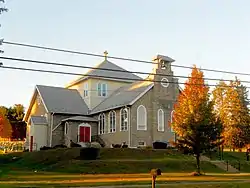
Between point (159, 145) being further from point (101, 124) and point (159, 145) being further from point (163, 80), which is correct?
point (101, 124)

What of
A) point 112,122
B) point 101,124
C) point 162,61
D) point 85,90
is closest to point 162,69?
point 162,61

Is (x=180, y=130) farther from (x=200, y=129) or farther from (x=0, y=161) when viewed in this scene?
(x=0, y=161)

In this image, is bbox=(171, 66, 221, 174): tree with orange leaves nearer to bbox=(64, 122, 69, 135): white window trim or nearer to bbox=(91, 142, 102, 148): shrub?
bbox=(91, 142, 102, 148): shrub

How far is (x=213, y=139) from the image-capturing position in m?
32.0

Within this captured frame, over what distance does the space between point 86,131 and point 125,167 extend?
19117 millimetres

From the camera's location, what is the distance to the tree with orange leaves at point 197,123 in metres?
31.5

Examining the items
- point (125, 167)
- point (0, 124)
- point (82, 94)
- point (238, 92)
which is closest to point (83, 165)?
point (125, 167)

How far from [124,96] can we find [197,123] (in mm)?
22257

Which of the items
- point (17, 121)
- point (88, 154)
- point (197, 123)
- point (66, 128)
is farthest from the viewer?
point (17, 121)

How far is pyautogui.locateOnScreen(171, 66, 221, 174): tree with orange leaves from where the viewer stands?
3155cm

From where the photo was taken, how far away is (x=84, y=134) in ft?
174

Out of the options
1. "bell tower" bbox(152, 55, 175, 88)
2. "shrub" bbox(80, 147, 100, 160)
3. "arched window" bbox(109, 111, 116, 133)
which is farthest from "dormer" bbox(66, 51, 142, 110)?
"shrub" bbox(80, 147, 100, 160)

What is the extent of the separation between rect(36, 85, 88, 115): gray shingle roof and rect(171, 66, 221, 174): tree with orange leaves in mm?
24943

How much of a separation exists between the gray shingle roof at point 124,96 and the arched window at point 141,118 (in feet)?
4.82
